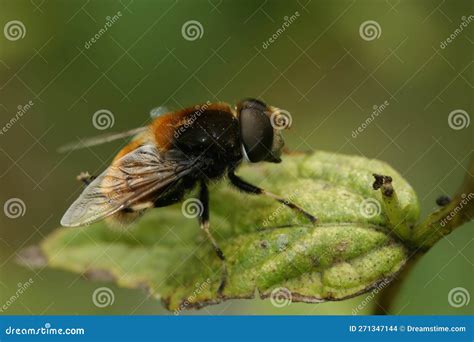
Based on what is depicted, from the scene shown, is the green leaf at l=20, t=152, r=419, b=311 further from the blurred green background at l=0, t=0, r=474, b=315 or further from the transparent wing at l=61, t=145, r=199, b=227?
the blurred green background at l=0, t=0, r=474, b=315

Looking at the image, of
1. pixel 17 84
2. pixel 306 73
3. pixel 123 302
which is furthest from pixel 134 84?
pixel 123 302

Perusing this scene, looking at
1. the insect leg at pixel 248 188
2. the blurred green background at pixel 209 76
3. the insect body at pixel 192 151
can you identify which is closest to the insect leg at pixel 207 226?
the insect body at pixel 192 151

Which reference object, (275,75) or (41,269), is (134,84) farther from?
(41,269)

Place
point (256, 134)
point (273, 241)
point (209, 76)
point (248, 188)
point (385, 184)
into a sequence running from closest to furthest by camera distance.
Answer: point (385, 184) → point (273, 241) → point (256, 134) → point (248, 188) → point (209, 76)

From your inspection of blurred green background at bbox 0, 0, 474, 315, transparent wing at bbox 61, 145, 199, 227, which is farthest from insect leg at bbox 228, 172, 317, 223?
blurred green background at bbox 0, 0, 474, 315

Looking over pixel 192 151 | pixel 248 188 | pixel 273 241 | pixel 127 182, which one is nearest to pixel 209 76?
pixel 192 151

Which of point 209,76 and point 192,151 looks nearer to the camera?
point 192,151

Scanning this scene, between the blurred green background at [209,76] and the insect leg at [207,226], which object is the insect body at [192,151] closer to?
the insect leg at [207,226]

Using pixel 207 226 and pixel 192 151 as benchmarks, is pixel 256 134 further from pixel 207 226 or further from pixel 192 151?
pixel 207 226
